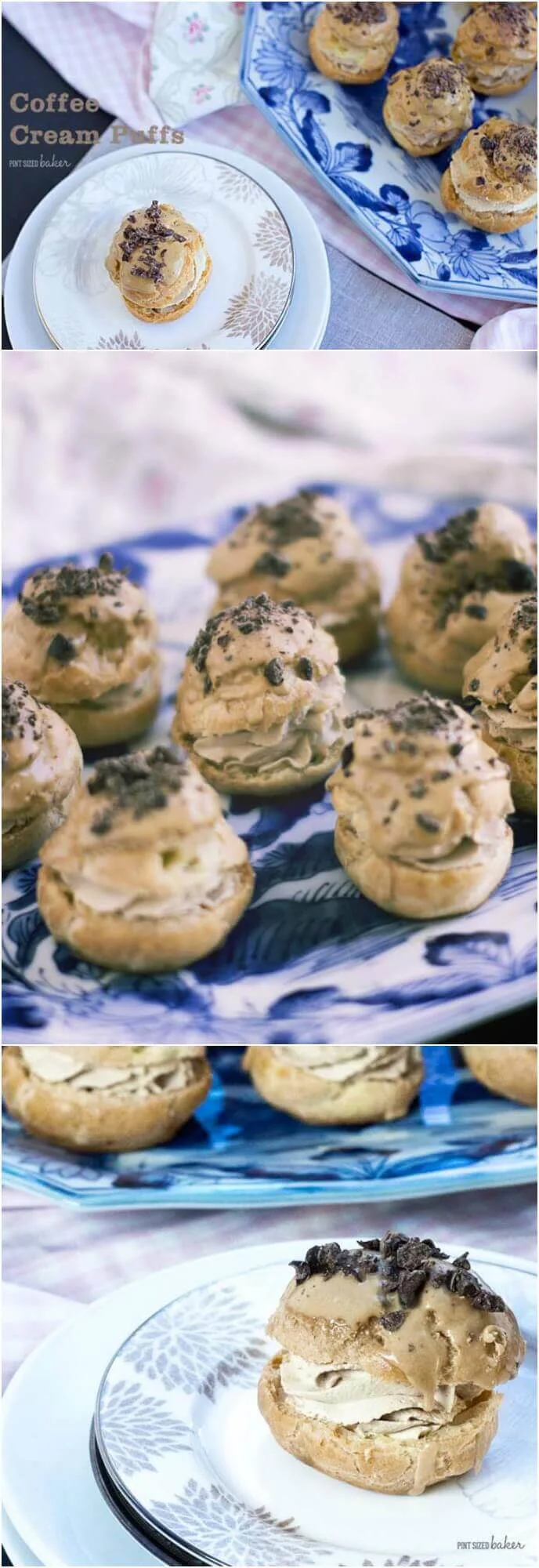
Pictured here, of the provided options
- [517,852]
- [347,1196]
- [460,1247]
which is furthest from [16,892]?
[460,1247]

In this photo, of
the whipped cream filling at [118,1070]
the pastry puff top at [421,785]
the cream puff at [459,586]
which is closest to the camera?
the pastry puff top at [421,785]

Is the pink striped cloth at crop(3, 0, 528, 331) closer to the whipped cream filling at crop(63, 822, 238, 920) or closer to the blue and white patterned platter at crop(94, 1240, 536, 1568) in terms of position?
the whipped cream filling at crop(63, 822, 238, 920)

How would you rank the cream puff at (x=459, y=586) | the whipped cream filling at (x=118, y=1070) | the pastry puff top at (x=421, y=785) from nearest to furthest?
the pastry puff top at (x=421, y=785)
the cream puff at (x=459, y=586)
the whipped cream filling at (x=118, y=1070)

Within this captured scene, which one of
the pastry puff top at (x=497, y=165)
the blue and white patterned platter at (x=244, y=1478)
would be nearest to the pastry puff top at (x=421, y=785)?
the pastry puff top at (x=497, y=165)

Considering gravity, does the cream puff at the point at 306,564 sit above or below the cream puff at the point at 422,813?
above

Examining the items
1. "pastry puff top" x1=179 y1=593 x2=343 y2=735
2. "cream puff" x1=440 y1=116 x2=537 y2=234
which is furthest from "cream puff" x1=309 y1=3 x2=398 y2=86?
"pastry puff top" x1=179 y1=593 x2=343 y2=735

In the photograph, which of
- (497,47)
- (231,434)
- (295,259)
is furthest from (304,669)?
(497,47)

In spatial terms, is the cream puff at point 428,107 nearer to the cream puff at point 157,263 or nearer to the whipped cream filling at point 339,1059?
the cream puff at point 157,263
